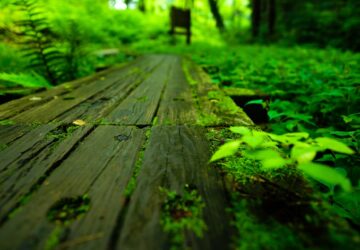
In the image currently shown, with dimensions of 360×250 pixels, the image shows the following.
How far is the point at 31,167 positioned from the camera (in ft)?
3.68

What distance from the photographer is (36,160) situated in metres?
1.19

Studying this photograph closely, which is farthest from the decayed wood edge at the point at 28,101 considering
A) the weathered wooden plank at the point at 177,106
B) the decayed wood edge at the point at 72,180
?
the weathered wooden plank at the point at 177,106

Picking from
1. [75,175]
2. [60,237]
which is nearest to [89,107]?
[75,175]

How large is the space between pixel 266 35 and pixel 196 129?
1378cm

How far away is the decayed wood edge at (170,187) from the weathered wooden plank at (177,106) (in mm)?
263

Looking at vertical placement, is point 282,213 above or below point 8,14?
below

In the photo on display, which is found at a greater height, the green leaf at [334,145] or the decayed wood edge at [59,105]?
the green leaf at [334,145]

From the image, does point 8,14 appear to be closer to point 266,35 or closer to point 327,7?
point 266,35

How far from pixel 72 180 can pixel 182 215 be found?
1.66 ft

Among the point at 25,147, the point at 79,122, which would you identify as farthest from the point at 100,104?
the point at 25,147

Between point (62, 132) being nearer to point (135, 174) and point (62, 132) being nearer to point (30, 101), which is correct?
point (135, 174)

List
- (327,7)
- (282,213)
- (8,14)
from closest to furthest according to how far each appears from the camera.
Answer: (282,213)
(8,14)
(327,7)

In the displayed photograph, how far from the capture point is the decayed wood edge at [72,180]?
74 cm

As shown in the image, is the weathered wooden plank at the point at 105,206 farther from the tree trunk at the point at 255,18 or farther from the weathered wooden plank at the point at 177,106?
the tree trunk at the point at 255,18
